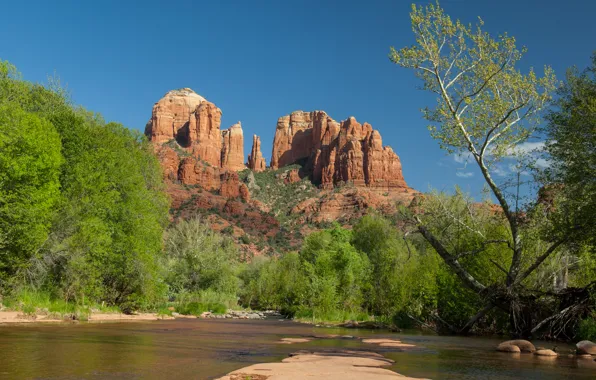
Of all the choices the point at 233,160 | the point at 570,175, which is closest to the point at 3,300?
the point at 570,175

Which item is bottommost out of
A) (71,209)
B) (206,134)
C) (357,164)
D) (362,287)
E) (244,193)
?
(362,287)

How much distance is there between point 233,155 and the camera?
196m

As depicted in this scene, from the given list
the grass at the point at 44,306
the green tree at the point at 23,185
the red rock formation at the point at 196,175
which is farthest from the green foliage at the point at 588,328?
the red rock formation at the point at 196,175

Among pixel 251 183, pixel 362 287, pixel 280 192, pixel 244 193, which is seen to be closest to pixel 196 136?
pixel 251 183

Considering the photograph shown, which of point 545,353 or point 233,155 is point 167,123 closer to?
point 233,155

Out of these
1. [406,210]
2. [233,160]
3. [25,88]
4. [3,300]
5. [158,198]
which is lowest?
[3,300]

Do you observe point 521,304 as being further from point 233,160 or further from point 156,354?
point 233,160

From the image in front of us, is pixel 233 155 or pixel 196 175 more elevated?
pixel 233 155

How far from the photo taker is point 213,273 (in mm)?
54000

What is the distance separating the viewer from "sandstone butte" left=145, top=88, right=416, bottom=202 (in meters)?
143

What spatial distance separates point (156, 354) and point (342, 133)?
563ft

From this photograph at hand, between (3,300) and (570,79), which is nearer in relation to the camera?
(570,79)

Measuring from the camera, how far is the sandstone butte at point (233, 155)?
Result: 142875mm

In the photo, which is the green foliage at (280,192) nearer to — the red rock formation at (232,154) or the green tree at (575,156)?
the red rock formation at (232,154)
